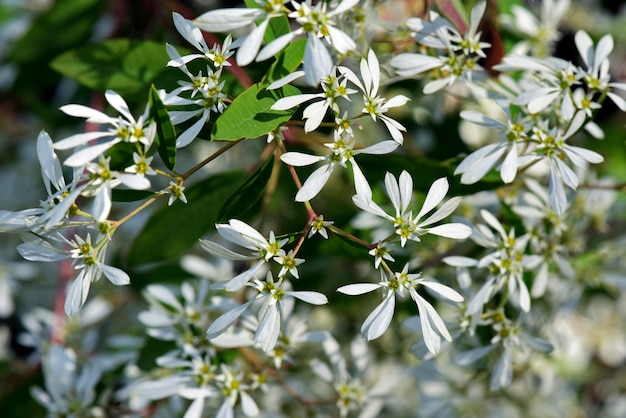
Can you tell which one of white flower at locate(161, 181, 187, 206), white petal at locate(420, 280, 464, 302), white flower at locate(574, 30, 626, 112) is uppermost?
white flower at locate(574, 30, 626, 112)

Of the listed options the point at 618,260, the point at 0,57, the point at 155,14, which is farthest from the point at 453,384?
the point at 0,57

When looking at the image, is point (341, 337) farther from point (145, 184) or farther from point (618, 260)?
point (145, 184)

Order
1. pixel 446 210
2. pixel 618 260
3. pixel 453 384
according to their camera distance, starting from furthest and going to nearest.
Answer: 1. pixel 453 384
2. pixel 618 260
3. pixel 446 210

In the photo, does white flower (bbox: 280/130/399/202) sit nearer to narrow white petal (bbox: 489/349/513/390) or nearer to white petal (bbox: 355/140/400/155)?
white petal (bbox: 355/140/400/155)

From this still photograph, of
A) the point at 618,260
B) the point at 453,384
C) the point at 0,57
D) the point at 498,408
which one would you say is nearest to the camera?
the point at 618,260

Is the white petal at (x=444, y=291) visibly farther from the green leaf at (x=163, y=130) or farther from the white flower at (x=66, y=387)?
the white flower at (x=66, y=387)

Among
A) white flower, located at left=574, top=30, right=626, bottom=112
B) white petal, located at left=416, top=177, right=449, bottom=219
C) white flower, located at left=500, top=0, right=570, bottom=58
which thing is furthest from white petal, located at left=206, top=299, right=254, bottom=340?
white flower, located at left=500, top=0, right=570, bottom=58

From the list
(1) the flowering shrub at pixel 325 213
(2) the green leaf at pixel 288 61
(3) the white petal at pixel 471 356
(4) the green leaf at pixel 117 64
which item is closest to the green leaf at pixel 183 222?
(1) the flowering shrub at pixel 325 213
